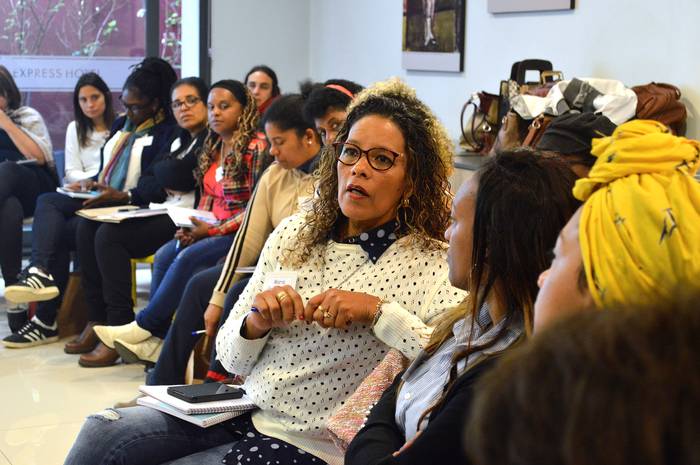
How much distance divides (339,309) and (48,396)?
251cm

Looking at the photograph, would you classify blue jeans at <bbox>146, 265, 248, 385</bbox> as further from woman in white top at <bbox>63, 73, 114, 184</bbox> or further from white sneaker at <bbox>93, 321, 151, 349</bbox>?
woman in white top at <bbox>63, 73, 114, 184</bbox>

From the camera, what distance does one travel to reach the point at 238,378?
99.7 inches

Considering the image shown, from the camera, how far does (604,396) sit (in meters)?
0.54

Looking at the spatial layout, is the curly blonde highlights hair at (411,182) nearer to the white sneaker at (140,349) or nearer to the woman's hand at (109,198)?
the white sneaker at (140,349)

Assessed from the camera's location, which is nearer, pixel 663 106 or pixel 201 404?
pixel 201 404

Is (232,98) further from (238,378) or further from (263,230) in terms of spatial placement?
(238,378)

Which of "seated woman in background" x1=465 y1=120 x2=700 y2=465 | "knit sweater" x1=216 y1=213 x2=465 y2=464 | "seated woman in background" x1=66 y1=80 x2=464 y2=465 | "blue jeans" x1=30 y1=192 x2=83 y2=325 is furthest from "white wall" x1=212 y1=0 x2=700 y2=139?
"seated woman in background" x1=465 y1=120 x2=700 y2=465

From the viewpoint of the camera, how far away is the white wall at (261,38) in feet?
23.4

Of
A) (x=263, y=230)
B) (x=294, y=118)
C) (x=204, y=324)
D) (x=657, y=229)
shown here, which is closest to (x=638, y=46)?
(x=294, y=118)

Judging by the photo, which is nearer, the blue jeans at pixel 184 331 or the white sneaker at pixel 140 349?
the blue jeans at pixel 184 331

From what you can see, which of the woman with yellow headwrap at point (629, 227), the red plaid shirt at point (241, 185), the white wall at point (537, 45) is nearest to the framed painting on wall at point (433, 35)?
the white wall at point (537, 45)

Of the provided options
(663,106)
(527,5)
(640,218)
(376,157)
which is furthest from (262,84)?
(640,218)

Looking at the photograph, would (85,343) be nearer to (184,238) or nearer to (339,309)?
(184,238)

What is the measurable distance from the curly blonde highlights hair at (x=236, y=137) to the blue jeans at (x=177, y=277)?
34 cm
